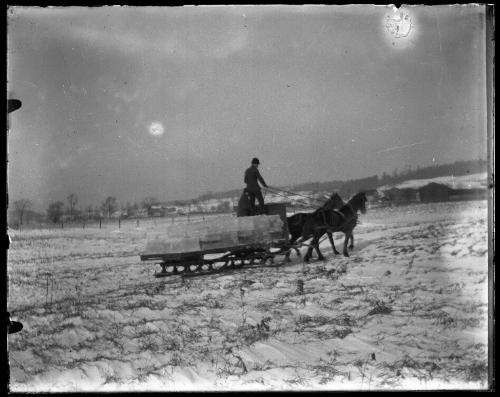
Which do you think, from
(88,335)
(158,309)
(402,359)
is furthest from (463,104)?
(88,335)

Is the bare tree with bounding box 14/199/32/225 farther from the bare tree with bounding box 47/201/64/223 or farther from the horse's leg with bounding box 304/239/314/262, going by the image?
the horse's leg with bounding box 304/239/314/262

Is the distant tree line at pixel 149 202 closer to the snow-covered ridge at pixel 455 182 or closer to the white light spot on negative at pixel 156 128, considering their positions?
the snow-covered ridge at pixel 455 182

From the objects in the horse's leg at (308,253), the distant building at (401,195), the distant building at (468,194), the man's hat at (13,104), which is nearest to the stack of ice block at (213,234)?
A: the horse's leg at (308,253)

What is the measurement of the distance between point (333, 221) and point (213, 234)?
53.3 inches

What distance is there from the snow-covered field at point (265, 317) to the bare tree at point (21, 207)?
0.20m

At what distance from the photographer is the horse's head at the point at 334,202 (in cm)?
351

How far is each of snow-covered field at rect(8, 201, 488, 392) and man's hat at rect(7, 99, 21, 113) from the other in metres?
1.36

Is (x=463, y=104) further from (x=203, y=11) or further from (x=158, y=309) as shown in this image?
(x=158, y=309)

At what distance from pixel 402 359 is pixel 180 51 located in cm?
403

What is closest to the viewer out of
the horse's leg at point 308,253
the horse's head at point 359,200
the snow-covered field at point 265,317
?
the snow-covered field at point 265,317

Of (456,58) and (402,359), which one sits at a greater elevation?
(456,58)

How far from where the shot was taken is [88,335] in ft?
11.3

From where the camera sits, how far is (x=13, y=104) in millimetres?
3473

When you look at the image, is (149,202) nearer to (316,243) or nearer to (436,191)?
(316,243)
